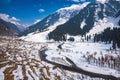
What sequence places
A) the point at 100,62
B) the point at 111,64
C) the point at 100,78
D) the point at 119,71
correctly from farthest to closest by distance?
the point at 100,62 → the point at 111,64 → the point at 119,71 → the point at 100,78

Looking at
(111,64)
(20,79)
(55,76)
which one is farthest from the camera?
(111,64)

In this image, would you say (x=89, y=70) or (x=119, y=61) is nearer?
(x=89, y=70)

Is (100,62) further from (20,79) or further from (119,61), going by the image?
(20,79)

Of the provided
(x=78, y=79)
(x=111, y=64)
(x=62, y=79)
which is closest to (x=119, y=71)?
(x=111, y=64)

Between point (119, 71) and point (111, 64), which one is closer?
point (119, 71)

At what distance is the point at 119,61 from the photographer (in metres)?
142

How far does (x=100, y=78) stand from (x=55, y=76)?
31.0 metres

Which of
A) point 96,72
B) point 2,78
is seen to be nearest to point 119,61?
point 96,72

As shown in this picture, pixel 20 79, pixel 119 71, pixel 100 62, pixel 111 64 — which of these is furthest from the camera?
pixel 100 62

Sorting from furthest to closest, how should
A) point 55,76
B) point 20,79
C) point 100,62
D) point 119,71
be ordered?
point 100,62 → point 119,71 → point 55,76 → point 20,79

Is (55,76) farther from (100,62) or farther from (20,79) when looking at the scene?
(100,62)

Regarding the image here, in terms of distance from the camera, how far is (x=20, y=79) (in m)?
Result: 89.8

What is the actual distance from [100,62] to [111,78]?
4166 centimetres

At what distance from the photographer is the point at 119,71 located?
121m
